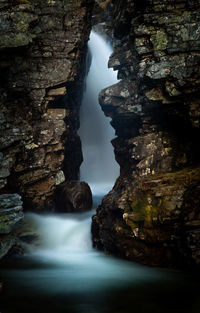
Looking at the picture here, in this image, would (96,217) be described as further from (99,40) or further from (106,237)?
(99,40)

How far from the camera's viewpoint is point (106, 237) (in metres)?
12.4

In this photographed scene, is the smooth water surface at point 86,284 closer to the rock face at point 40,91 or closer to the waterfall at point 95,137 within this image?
the rock face at point 40,91

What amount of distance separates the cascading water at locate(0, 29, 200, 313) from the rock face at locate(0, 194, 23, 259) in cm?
117

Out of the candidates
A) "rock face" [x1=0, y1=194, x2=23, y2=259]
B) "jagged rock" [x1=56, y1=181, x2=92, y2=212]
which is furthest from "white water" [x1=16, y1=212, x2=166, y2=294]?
"rock face" [x1=0, y1=194, x2=23, y2=259]

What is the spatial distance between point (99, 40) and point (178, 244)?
24.7 m

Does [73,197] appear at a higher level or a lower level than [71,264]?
higher

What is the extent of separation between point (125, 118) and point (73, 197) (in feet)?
17.3

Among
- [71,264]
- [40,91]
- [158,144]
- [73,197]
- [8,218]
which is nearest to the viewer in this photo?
[8,218]

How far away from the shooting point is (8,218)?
29.8 feet

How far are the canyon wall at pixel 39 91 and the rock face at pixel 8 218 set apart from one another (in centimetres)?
469

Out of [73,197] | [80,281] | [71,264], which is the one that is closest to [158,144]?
[73,197]

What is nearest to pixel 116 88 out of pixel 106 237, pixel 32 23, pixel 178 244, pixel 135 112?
pixel 135 112

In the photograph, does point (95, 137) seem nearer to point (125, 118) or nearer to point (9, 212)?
point (125, 118)

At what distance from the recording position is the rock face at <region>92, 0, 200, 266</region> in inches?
405
